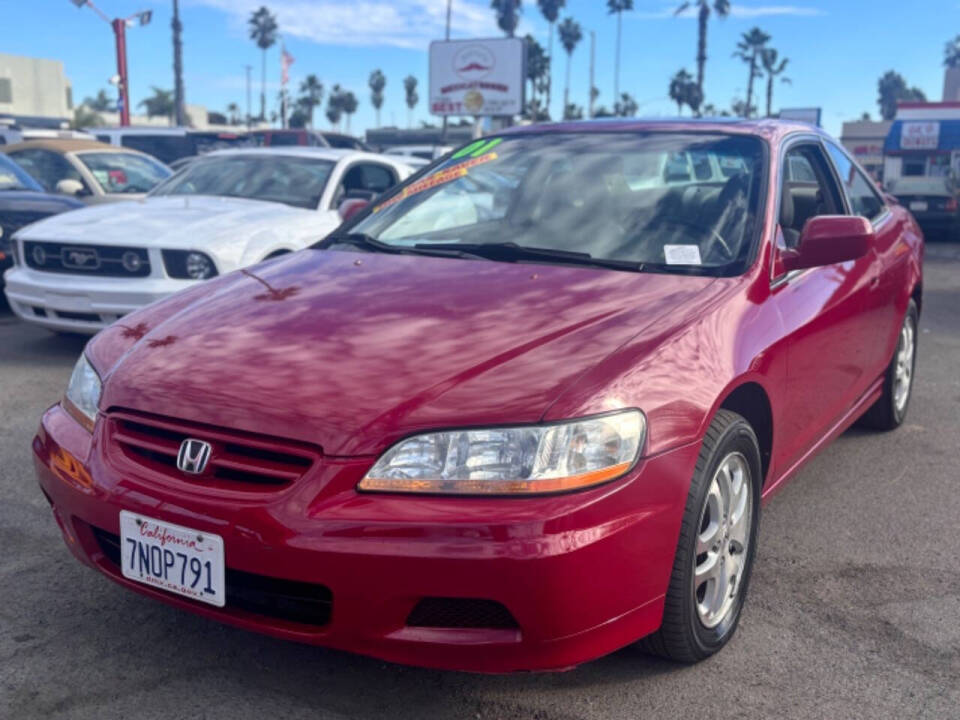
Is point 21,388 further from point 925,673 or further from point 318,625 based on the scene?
point 925,673

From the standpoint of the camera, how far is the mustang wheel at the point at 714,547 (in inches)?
102

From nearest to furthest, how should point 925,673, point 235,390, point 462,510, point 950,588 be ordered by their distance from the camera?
point 462,510
point 235,390
point 925,673
point 950,588

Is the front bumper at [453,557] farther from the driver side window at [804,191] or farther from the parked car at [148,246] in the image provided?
the parked car at [148,246]

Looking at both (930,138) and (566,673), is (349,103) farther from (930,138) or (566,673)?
(566,673)

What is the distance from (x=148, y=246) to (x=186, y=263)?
9.7 inches

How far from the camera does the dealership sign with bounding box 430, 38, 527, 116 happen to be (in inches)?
1298

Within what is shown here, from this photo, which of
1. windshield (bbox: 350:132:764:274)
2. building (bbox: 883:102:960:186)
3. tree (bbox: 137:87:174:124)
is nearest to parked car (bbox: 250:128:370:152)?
building (bbox: 883:102:960:186)

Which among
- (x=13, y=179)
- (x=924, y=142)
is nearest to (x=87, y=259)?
(x=13, y=179)

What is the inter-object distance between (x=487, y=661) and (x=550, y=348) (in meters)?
0.79

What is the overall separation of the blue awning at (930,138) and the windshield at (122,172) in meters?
15.9

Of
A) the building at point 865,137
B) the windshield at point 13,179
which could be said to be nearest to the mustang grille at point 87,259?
the windshield at point 13,179

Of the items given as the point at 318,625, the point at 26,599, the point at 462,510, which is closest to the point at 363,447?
the point at 462,510

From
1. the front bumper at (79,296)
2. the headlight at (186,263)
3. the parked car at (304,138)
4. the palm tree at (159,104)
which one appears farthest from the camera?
the palm tree at (159,104)

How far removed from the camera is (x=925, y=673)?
2.82 meters
